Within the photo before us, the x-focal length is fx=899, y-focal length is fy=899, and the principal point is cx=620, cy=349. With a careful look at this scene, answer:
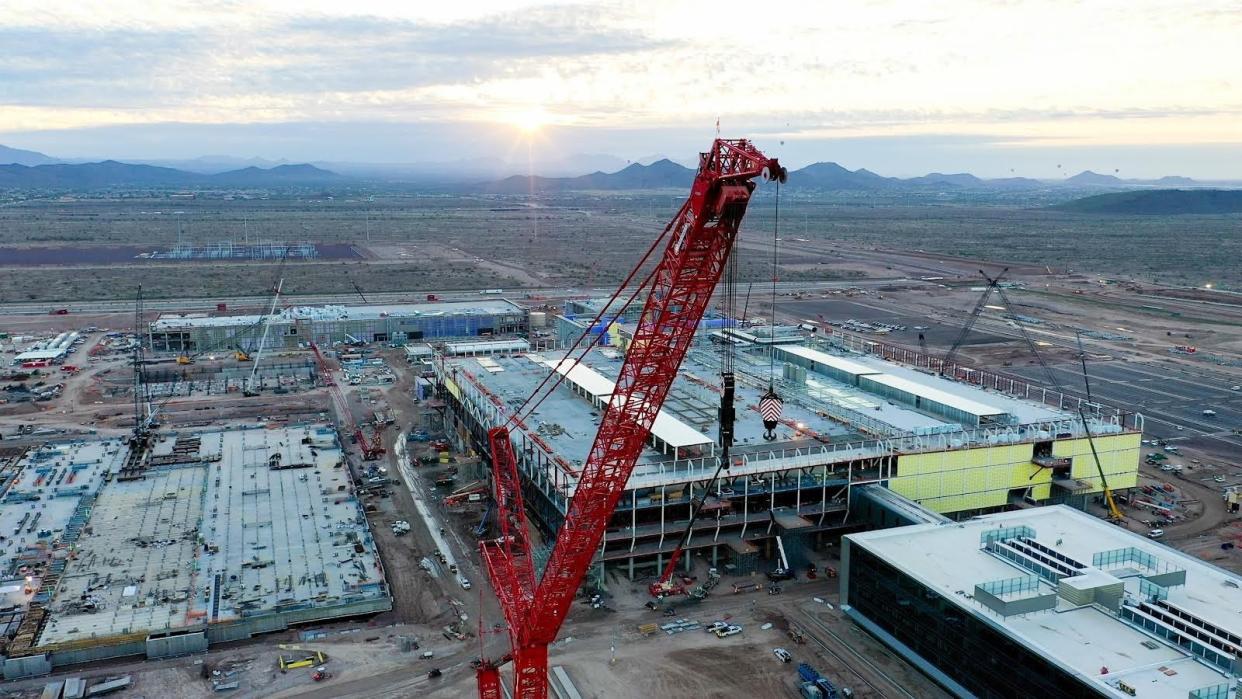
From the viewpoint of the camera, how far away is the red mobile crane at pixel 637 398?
33875 millimetres

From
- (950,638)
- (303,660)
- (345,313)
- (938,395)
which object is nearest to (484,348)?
(345,313)

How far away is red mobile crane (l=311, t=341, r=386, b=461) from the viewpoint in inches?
2928

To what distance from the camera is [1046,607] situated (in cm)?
3862

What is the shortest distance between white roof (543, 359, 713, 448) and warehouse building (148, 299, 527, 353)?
5348 cm

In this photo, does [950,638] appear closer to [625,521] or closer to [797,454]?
[797,454]

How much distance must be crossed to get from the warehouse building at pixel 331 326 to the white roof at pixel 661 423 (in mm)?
53479

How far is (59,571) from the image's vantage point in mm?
50812

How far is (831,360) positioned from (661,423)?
26.4m

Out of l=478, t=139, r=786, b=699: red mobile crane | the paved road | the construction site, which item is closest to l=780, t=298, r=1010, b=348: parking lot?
the paved road

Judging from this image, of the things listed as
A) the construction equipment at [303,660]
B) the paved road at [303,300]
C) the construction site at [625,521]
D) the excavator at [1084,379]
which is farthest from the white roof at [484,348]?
the paved road at [303,300]

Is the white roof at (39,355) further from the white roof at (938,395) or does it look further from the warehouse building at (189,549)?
the white roof at (938,395)

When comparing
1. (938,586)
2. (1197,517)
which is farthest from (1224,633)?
(1197,517)

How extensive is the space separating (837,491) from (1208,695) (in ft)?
84.8

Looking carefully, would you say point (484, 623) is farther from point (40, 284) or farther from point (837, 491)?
point (40, 284)
